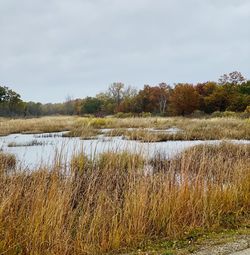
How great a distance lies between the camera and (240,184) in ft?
17.0

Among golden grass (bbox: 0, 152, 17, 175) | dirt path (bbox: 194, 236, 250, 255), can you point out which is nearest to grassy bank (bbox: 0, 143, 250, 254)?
golden grass (bbox: 0, 152, 17, 175)

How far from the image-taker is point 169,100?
5456 centimetres

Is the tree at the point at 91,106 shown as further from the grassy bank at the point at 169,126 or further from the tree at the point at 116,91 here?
the grassy bank at the point at 169,126

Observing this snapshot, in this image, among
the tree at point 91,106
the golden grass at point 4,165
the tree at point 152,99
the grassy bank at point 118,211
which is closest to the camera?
the grassy bank at point 118,211

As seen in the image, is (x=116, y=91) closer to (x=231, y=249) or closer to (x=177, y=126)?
(x=177, y=126)

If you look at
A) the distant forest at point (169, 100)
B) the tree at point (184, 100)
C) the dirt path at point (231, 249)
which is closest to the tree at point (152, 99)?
the distant forest at point (169, 100)

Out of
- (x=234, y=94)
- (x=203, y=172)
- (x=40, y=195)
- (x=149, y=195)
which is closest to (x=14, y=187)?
(x=40, y=195)

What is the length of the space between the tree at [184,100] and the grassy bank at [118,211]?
4483 cm

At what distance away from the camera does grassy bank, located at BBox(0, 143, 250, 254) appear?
140 inches

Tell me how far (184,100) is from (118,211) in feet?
152

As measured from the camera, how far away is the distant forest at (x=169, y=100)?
47.0 metres

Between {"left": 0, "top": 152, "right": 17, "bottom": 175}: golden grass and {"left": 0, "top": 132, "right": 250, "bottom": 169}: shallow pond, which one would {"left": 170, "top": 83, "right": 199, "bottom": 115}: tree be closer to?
{"left": 0, "top": 132, "right": 250, "bottom": 169}: shallow pond

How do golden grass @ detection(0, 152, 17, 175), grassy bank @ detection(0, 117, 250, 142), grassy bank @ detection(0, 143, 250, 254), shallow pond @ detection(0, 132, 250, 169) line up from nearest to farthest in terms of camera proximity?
grassy bank @ detection(0, 143, 250, 254) → golden grass @ detection(0, 152, 17, 175) → shallow pond @ detection(0, 132, 250, 169) → grassy bank @ detection(0, 117, 250, 142)

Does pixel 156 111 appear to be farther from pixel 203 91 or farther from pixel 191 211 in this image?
pixel 191 211
